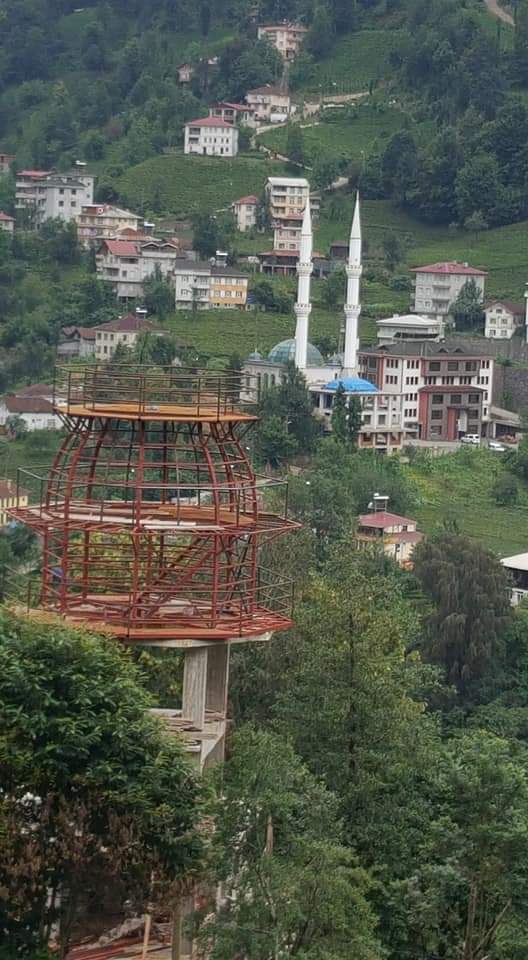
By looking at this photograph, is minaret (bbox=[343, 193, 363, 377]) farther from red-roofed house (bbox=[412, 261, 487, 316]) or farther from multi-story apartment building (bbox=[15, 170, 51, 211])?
multi-story apartment building (bbox=[15, 170, 51, 211])

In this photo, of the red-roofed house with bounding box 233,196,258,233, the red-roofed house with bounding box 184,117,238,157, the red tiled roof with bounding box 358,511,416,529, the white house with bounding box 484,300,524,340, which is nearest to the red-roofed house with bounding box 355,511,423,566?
the red tiled roof with bounding box 358,511,416,529

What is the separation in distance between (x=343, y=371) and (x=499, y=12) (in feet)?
132

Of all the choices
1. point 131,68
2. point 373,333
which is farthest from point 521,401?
point 131,68

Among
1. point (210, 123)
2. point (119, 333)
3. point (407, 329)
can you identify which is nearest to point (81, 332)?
point (119, 333)

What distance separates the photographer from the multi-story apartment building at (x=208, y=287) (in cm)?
6981

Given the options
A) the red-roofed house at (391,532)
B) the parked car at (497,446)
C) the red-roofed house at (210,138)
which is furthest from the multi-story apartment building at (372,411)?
the red-roofed house at (210,138)

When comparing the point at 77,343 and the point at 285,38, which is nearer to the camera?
the point at 77,343

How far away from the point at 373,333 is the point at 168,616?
52.7m

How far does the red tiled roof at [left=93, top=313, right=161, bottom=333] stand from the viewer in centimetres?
6438

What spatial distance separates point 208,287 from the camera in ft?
230

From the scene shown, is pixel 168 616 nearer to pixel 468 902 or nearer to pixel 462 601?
pixel 468 902

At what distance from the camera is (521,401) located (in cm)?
6425

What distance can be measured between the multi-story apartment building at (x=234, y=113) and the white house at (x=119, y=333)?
24225 mm

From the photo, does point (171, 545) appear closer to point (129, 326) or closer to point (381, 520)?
point (381, 520)
